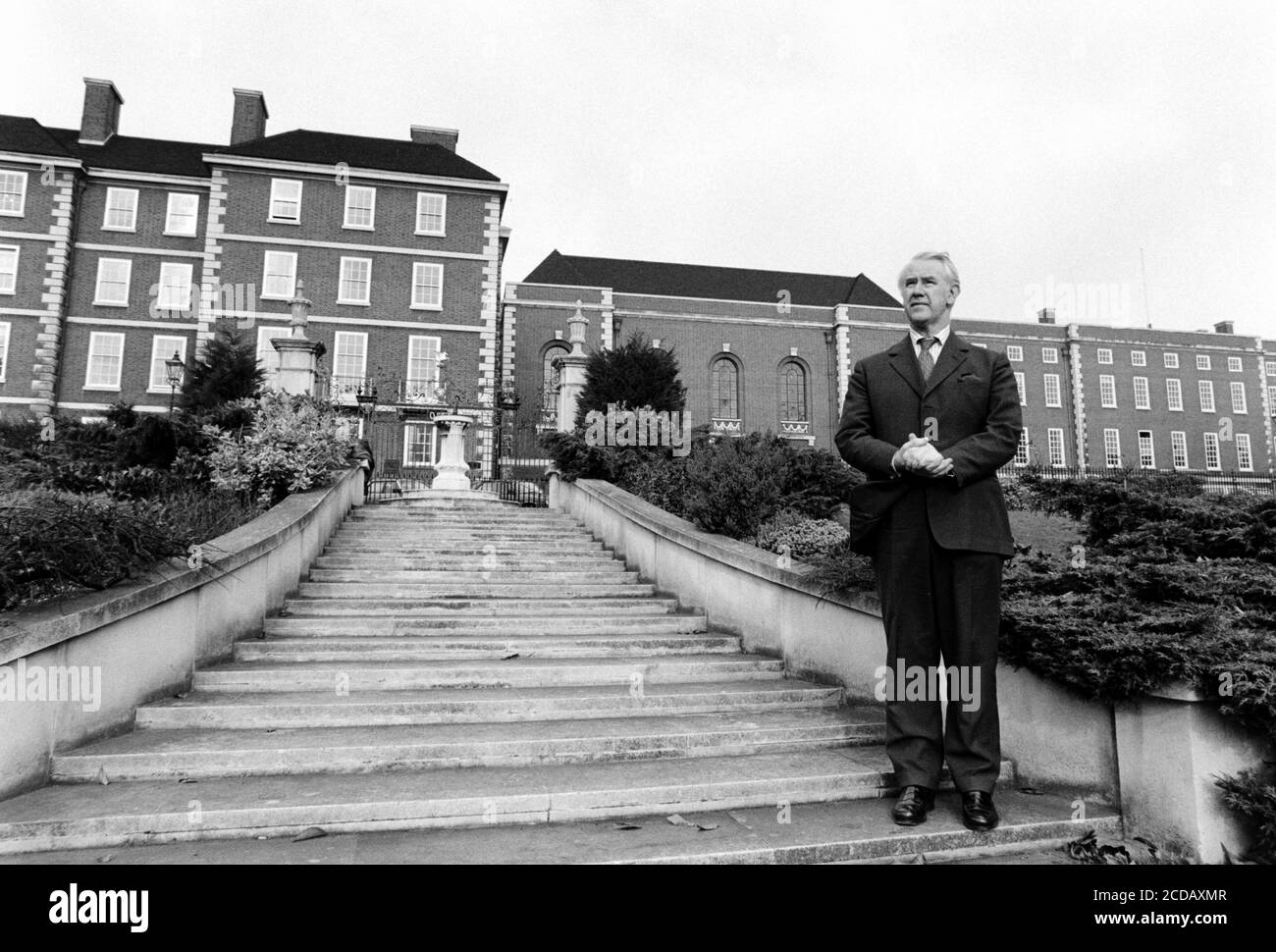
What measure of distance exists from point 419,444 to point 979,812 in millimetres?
27735

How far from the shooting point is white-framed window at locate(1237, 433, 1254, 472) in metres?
52.1

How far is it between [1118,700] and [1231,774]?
19.6 inches

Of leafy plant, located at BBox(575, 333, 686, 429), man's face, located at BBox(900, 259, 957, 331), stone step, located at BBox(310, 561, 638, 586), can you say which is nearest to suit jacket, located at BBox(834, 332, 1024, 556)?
man's face, located at BBox(900, 259, 957, 331)

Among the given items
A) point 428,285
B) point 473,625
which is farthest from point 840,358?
point 473,625

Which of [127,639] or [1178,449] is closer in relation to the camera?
[127,639]

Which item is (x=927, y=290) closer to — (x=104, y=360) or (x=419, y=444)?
(x=419, y=444)

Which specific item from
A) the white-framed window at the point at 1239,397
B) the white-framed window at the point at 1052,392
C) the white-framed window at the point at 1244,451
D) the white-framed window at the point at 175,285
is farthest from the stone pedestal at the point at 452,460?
the white-framed window at the point at 1239,397

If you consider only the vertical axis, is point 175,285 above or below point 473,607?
above

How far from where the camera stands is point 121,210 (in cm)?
3183

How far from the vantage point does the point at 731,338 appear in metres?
41.2

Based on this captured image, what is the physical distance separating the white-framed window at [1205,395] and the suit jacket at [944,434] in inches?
2419

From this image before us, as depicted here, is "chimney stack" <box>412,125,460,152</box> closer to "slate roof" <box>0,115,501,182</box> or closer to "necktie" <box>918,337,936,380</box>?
"slate roof" <box>0,115,501,182</box>
